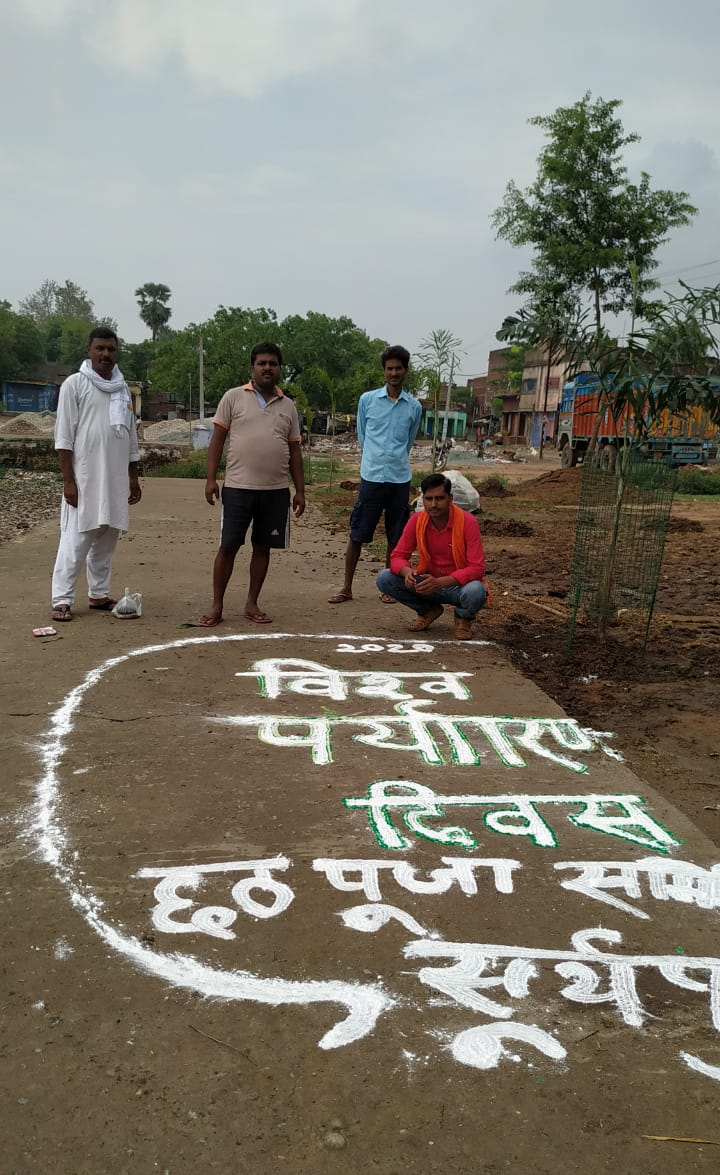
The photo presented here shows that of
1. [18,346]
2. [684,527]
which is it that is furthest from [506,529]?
[18,346]

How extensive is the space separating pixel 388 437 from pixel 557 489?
14.1 meters

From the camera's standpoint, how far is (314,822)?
2939mm

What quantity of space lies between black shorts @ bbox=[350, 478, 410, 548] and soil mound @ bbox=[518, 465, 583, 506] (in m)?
11.5

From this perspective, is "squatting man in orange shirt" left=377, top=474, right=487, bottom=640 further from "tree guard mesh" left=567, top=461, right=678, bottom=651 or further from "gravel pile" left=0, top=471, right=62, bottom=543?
"gravel pile" left=0, top=471, right=62, bottom=543

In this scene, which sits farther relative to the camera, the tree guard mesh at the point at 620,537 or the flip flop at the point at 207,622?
the flip flop at the point at 207,622

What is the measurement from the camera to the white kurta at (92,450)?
5.31 metres

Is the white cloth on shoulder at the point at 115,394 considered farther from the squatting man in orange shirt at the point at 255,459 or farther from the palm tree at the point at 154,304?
the palm tree at the point at 154,304

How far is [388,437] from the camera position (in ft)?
19.5

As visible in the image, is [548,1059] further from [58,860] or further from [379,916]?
[58,860]

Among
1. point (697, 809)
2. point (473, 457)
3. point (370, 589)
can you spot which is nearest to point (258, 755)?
point (697, 809)

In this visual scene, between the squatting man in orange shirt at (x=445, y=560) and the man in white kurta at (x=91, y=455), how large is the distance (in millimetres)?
1778

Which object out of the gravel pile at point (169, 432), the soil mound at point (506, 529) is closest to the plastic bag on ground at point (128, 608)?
the soil mound at point (506, 529)

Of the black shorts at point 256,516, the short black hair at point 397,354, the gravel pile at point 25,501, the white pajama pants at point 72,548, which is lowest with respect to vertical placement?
the gravel pile at point 25,501

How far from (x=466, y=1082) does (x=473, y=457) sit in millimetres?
35501
